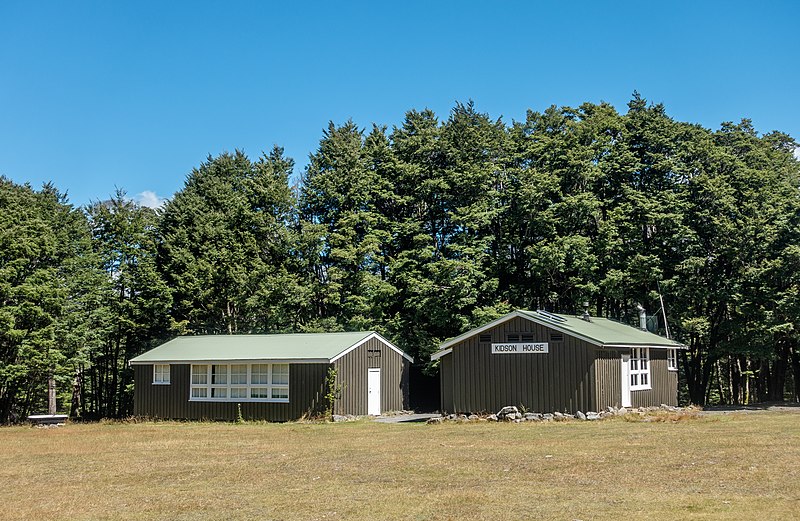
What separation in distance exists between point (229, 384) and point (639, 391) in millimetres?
16241

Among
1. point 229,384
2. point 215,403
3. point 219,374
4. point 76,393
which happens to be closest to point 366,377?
point 229,384

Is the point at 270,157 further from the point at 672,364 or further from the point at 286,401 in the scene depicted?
the point at 672,364

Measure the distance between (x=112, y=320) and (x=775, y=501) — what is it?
124 ft

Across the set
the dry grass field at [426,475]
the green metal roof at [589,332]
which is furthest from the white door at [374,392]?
the dry grass field at [426,475]

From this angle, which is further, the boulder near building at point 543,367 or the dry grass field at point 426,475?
the boulder near building at point 543,367

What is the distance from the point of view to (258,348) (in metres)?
32.8

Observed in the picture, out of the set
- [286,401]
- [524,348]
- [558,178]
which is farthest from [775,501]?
[558,178]

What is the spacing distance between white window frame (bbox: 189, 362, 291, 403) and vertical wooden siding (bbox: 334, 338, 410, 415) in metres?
2.27

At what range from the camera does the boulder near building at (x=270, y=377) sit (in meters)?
30.7

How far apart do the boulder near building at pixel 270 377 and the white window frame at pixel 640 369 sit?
10.2 metres

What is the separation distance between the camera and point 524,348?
27.5 m

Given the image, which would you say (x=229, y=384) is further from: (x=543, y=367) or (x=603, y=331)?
(x=603, y=331)

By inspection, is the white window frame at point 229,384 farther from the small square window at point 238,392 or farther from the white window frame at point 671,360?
the white window frame at point 671,360

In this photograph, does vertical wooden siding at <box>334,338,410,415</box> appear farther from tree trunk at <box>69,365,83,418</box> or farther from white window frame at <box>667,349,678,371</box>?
Answer: tree trunk at <box>69,365,83,418</box>
